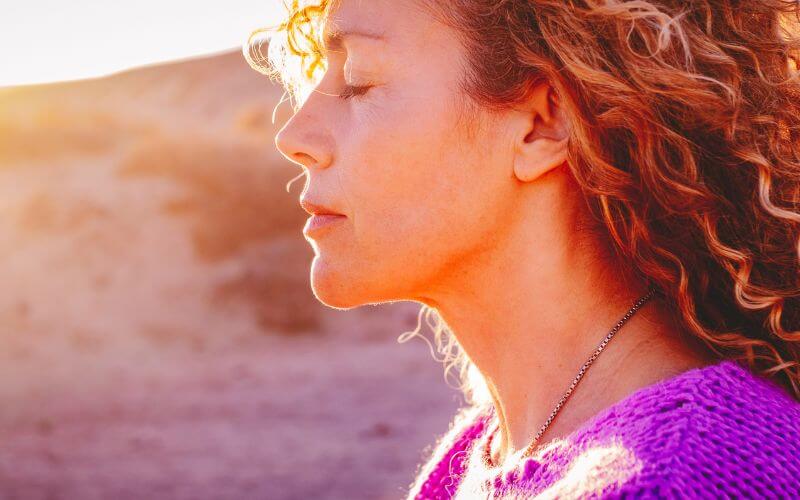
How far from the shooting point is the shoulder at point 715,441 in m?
1.19

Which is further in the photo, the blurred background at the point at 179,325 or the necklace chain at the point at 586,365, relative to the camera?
the blurred background at the point at 179,325

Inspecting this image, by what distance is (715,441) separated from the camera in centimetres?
125

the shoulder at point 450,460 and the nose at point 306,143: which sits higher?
the nose at point 306,143

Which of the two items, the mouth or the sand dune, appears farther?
the sand dune

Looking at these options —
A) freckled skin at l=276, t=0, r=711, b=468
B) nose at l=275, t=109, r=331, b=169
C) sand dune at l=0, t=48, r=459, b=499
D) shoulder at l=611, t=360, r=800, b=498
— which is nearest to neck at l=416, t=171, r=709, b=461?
freckled skin at l=276, t=0, r=711, b=468

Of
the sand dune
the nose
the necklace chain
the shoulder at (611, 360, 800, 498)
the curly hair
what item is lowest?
the shoulder at (611, 360, 800, 498)

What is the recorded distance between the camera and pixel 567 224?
1.65 m

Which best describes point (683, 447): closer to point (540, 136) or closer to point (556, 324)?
point (556, 324)

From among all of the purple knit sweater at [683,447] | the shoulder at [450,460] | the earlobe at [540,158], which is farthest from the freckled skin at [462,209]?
the shoulder at [450,460]

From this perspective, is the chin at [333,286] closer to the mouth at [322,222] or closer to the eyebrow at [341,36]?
the mouth at [322,222]

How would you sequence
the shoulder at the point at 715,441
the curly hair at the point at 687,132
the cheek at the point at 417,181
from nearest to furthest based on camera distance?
the shoulder at the point at 715,441 → the curly hair at the point at 687,132 → the cheek at the point at 417,181

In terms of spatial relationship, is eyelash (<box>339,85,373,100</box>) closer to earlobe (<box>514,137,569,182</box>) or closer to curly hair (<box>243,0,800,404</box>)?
curly hair (<box>243,0,800,404</box>)

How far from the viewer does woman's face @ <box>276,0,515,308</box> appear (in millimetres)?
1621

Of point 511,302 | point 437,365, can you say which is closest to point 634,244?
point 511,302
